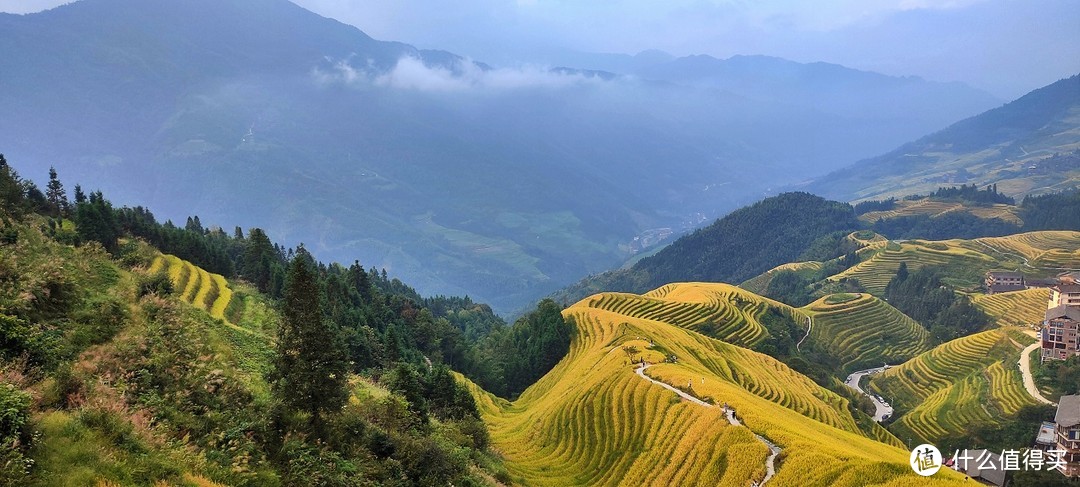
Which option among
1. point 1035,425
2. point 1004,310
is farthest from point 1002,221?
point 1035,425

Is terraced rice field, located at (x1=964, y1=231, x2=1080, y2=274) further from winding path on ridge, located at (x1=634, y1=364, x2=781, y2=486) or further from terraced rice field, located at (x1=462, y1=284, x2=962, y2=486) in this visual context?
winding path on ridge, located at (x1=634, y1=364, x2=781, y2=486)

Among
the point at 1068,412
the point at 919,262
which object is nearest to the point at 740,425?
the point at 1068,412

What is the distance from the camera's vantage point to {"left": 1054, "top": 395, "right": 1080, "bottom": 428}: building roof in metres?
A: 44.7

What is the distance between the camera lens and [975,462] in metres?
42.5

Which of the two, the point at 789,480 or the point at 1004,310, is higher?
the point at 789,480

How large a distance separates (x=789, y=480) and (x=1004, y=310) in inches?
4343

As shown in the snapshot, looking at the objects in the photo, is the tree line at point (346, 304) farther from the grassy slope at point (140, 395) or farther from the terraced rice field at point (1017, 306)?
the terraced rice field at point (1017, 306)

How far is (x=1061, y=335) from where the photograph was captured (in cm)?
6775

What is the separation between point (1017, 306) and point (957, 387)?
43112 mm

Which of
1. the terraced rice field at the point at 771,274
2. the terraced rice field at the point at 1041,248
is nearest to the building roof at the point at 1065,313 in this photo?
the terraced rice field at the point at 1041,248

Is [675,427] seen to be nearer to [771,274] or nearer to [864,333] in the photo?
[864,333]

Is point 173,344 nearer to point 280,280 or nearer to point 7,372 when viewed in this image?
point 7,372

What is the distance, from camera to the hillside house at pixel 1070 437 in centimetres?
4231

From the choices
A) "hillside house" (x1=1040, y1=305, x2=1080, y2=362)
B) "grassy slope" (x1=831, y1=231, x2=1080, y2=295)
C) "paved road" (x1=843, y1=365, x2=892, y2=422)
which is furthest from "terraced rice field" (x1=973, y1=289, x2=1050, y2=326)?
"paved road" (x1=843, y1=365, x2=892, y2=422)
